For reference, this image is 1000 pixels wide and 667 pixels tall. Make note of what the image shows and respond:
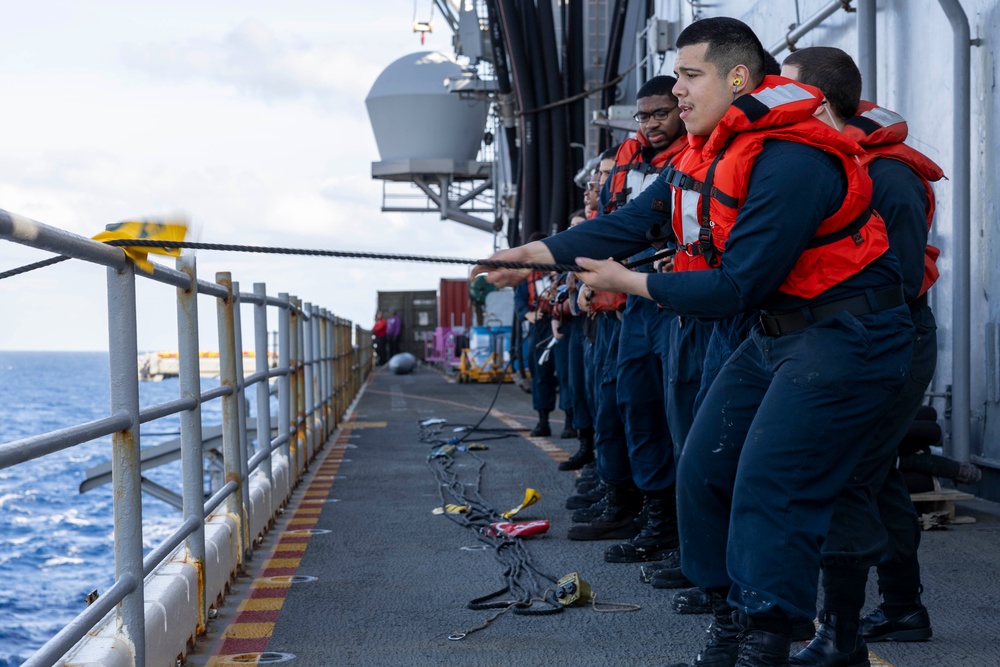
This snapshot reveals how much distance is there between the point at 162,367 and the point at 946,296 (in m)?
49.4

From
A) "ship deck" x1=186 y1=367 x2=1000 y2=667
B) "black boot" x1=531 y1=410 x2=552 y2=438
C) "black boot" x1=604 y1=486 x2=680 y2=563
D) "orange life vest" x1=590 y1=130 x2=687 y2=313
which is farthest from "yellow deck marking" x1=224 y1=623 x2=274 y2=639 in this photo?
"black boot" x1=531 y1=410 x2=552 y2=438

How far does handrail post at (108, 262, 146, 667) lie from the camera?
3.30 m

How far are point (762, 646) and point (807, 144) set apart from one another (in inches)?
52.6

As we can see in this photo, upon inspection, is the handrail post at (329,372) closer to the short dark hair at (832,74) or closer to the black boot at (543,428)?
the black boot at (543,428)

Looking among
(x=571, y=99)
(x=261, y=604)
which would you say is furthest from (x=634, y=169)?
(x=571, y=99)

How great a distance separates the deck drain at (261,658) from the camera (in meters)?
3.88

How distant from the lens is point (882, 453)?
11.4ft

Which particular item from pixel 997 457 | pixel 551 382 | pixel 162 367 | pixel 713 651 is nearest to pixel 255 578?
pixel 713 651

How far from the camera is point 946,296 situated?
727cm

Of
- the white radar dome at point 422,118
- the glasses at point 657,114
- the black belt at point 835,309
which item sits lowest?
the black belt at point 835,309

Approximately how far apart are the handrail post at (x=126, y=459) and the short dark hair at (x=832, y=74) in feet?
7.40

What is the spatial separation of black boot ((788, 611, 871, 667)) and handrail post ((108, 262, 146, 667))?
1.94 m

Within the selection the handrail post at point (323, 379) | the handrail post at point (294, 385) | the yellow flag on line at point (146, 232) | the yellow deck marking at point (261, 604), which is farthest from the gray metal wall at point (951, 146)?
the handrail post at point (323, 379)

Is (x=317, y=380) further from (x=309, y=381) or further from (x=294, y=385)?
(x=294, y=385)
